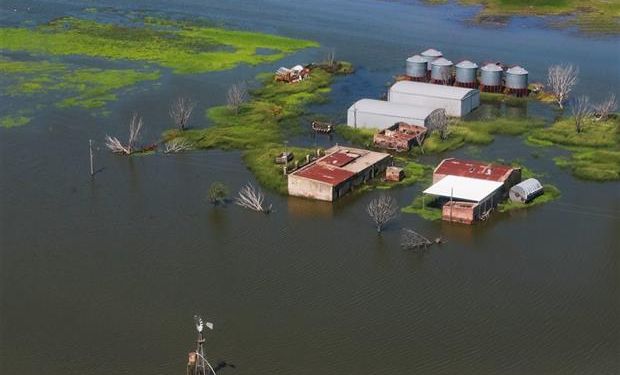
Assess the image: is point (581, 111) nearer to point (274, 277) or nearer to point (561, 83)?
point (561, 83)

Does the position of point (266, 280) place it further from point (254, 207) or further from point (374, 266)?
point (254, 207)

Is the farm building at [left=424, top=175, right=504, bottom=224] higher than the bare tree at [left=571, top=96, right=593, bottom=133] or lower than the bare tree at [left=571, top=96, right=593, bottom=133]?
lower

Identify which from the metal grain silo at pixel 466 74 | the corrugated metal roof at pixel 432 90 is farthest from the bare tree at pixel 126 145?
the metal grain silo at pixel 466 74

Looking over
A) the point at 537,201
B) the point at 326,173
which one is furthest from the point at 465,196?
the point at 326,173

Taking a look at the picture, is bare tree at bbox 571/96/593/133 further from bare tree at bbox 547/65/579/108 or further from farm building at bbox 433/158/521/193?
farm building at bbox 433/158/521/193

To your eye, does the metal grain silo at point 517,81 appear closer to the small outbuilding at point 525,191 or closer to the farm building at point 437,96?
the farm building at point 437,96

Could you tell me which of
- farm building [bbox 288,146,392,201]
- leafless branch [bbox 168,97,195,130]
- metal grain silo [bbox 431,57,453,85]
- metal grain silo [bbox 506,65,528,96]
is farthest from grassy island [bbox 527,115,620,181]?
leafless branch [bbox 168,97,195,130]
